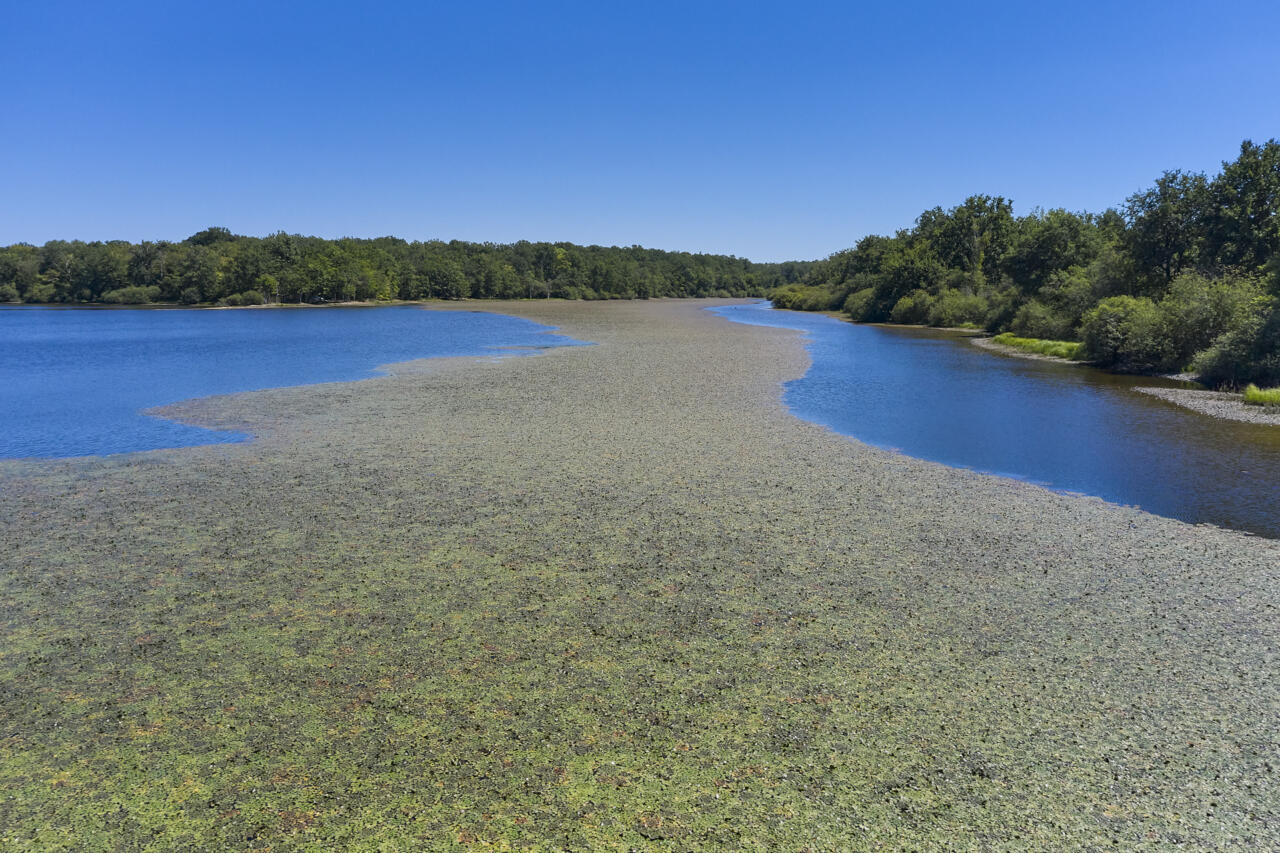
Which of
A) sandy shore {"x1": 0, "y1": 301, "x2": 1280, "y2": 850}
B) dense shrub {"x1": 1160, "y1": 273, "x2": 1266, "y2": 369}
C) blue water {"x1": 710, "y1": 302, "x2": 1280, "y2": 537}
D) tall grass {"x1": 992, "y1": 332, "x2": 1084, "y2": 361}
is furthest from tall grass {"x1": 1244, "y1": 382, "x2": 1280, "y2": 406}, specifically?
sandy shore {"x1": 0, "y1": 301, "x2": 1280, "y2": 850}

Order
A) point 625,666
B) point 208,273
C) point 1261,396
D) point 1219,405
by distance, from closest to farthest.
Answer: point 625,666
point 1261,396
point 1219,405
point 208,273

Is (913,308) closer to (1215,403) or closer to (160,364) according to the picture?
(1215,403)

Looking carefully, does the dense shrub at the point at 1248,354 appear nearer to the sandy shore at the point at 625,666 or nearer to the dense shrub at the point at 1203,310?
the dense shrub at the point at 1203,310

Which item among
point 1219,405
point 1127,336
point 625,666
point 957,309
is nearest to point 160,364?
point 625,666

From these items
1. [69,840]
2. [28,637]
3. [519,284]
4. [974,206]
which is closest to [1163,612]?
[69,840]

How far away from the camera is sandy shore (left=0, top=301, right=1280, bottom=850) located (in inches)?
256

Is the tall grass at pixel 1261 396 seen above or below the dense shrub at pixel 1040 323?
below

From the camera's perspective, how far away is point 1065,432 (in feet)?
83.3

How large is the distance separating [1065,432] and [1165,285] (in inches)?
1342

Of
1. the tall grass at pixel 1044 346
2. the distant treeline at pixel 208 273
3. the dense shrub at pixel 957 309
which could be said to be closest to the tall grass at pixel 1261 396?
the tall grass at pixel 1044 346

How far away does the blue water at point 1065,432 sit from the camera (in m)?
17.7

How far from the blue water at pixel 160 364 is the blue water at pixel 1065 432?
20.4 m

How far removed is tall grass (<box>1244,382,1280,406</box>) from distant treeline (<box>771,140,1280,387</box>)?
2.69 m

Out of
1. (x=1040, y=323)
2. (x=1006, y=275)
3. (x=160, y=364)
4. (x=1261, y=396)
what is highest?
(x=1006, y=275)
